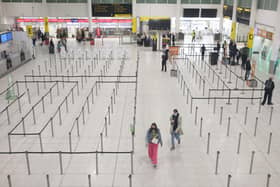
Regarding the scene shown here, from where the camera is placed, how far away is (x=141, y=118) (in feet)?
48.2

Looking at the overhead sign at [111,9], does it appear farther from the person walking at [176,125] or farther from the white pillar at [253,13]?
the person walking at [176,125]

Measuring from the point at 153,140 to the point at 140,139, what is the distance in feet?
7.80

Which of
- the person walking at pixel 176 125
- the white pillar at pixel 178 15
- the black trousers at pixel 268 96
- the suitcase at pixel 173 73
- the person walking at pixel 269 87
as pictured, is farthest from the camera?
the white pillar at pixel 178 15

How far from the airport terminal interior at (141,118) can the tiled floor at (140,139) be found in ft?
0.13

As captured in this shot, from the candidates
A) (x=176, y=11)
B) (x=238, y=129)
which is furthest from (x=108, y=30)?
(x=238, y=129)

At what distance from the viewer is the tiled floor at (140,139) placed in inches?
386

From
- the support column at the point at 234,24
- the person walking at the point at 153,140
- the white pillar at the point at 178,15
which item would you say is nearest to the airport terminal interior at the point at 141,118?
the person walking at the point at 153,140

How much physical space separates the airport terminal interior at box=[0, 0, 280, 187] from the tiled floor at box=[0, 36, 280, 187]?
4 centimetres

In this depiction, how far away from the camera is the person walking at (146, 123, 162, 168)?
10078 mm

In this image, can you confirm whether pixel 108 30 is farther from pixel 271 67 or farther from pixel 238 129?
pixel 238 129

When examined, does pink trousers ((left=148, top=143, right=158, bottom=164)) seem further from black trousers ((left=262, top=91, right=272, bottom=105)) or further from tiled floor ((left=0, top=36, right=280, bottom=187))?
black trousers ((left=262, top=91, right=272, bottom=105))

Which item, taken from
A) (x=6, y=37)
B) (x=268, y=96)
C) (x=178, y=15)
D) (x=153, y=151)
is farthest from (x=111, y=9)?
(x=153, y=151)

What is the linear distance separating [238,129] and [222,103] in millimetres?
3422

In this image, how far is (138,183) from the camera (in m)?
9.50
